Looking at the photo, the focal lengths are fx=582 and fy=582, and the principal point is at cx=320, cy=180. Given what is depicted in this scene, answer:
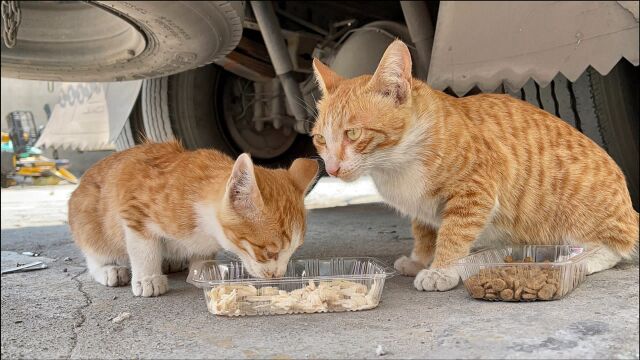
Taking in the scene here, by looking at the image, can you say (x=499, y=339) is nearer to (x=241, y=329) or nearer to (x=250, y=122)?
(x=241, y=329)

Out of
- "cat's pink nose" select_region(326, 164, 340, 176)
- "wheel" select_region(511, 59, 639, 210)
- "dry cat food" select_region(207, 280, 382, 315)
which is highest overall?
"wheel" select_region(511, 59, 639, 210)

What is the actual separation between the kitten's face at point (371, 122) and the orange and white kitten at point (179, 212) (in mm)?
189

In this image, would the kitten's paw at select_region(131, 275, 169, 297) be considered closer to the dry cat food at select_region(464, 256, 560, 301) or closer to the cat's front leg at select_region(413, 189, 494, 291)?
the cat's front leg at select_region(413, 189, 494, 291)

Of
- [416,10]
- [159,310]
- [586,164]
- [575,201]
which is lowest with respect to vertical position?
[159,310]

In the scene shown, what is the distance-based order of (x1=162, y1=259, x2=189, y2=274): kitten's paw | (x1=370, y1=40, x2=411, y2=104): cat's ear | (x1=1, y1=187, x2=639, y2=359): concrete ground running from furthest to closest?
(x1=162, y1=259, x2=189, y2=274): kitten's paw
(x1=370, y1=40, x2=411, y2=104): cat's ear
(x1=1, y1=187, x2=639, y2=359): concrete ground

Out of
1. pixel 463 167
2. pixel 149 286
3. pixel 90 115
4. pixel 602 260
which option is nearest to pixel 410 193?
pixel 463 167

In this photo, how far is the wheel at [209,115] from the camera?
3396 mm

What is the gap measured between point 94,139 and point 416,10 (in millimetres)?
2549

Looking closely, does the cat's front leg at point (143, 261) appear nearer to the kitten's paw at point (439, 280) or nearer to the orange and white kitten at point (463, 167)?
the orange and white kitten at point (463, 167)

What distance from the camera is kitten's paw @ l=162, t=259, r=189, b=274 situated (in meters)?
2.06

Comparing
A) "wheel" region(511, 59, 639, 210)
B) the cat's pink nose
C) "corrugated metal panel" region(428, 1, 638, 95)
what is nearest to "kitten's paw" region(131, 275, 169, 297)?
the cat's pink nose

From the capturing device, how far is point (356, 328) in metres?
1.34

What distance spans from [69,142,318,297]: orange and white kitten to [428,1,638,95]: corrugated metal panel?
56 cm

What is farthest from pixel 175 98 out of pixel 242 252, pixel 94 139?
pixel 242 252
